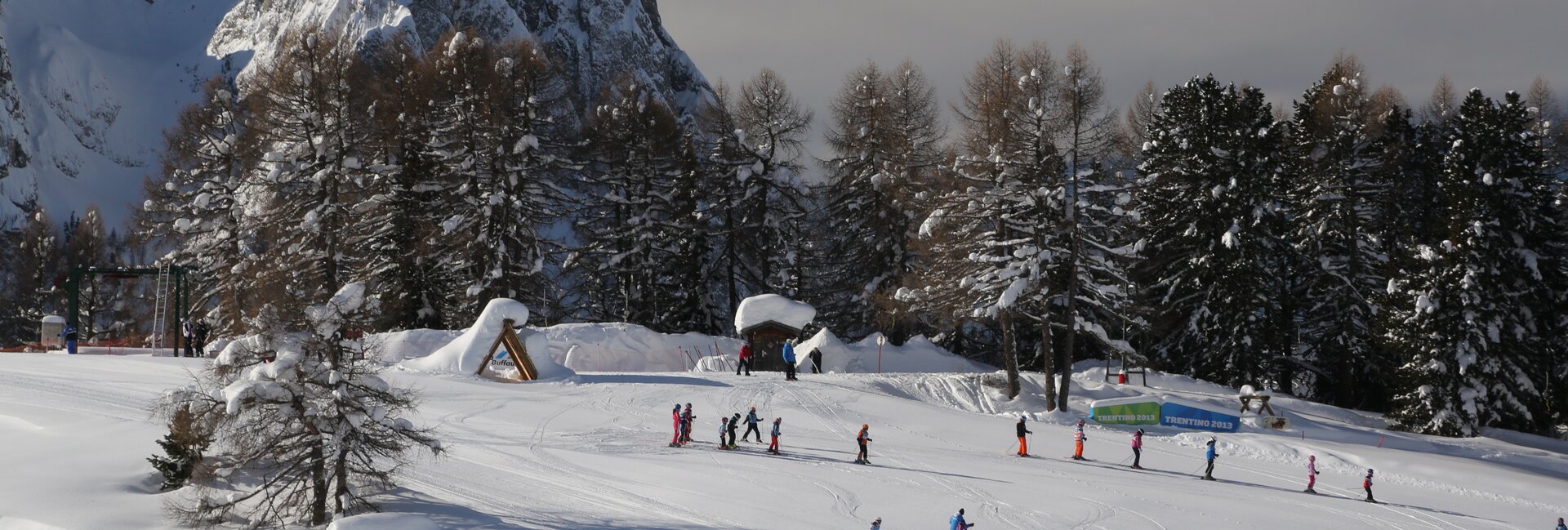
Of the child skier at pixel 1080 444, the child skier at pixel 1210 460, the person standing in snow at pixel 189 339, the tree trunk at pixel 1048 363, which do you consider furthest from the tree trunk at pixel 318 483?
the person standing in snow at pixel 189 339

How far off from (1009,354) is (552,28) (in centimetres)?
8491

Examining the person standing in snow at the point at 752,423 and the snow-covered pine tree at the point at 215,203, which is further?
the snow-covered pine tree at the point at 215,203

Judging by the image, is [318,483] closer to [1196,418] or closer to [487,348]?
[487,348]

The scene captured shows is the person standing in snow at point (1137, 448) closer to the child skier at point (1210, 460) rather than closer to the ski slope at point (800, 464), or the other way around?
the ski slope at point (800, 464)

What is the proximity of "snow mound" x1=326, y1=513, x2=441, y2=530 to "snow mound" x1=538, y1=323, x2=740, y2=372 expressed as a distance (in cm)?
2083

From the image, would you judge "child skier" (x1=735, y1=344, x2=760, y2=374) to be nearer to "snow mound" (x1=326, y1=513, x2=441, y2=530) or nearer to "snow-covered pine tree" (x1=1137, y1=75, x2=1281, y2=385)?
"snow-covered pine tree" (x1=1137, y1=75, x2=1281, y2=385)

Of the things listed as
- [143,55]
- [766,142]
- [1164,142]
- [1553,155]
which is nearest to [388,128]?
[766,142]

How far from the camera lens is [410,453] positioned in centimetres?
2344

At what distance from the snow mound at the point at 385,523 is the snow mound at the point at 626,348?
20835 millimetres

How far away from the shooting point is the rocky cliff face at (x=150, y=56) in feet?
352

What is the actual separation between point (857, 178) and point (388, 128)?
18.7 m

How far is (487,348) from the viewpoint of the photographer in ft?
110

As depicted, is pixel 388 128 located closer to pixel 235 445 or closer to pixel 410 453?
pixel 410 453

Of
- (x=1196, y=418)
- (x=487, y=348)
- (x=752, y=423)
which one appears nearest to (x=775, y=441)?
(x=752, y=423)
